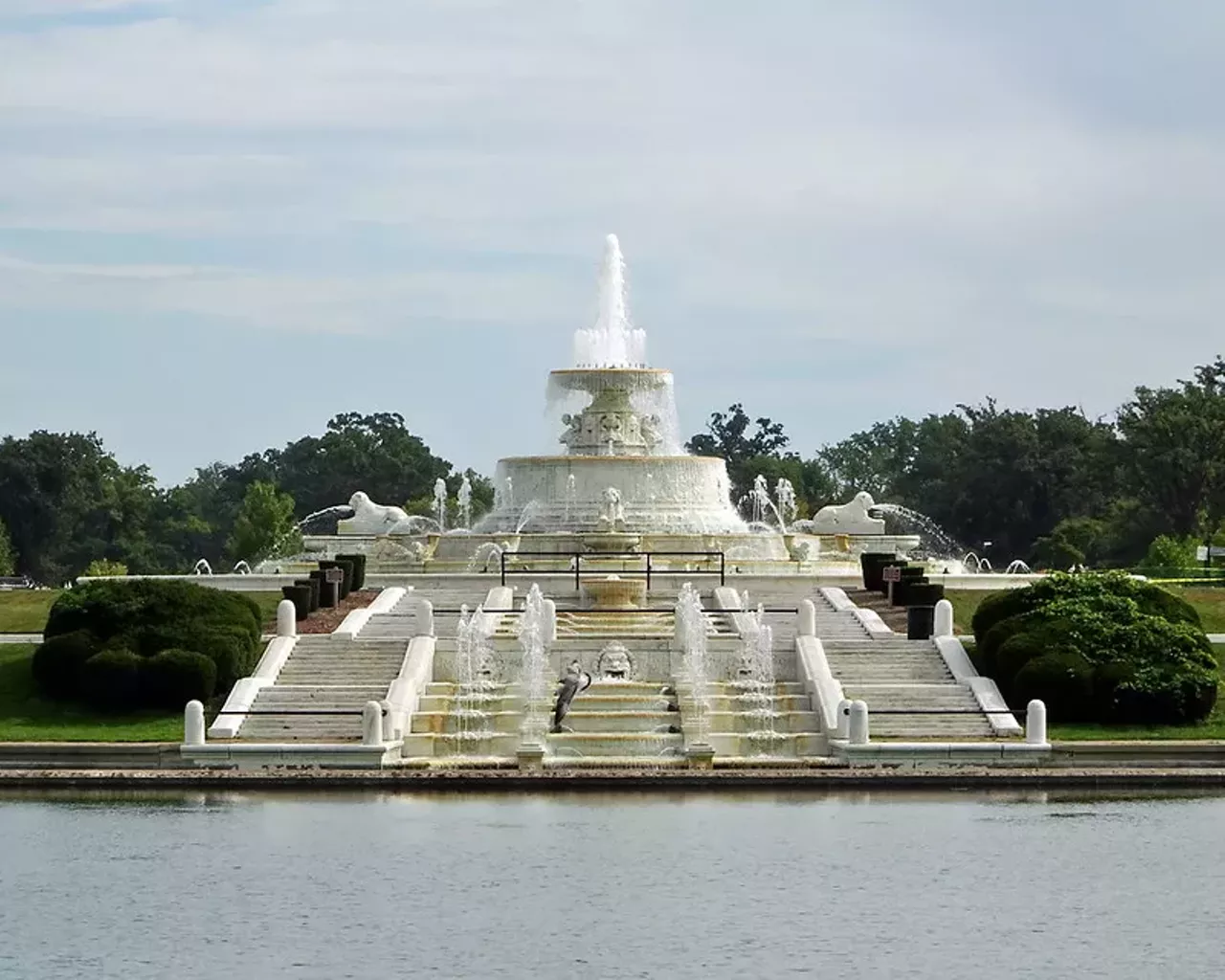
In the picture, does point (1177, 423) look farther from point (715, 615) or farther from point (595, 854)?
point (595, 854)

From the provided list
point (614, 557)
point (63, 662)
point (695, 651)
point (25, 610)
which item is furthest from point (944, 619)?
point (25, 610)

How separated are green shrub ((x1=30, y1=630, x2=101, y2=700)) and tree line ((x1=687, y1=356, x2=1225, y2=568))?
3572 centimetres

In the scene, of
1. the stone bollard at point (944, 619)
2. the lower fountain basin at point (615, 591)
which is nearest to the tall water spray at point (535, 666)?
the lower fountain basin at point (615, 591)

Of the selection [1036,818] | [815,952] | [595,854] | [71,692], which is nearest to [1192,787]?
[1036,818]

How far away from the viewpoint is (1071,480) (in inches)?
3831

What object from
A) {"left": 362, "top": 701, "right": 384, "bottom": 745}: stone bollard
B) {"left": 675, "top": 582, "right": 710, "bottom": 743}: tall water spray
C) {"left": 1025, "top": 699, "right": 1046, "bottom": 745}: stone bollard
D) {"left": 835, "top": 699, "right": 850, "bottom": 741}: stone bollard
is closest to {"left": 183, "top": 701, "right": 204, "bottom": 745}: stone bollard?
{"left": 362, "top": 701, "right": 384, "bottom": 745}: stone bollard

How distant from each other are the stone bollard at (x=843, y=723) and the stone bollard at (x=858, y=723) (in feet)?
1.62

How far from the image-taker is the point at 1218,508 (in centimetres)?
8869

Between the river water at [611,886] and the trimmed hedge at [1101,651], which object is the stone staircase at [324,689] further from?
the trimmed hedge at [1101,651]

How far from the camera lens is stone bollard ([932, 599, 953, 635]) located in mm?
44188

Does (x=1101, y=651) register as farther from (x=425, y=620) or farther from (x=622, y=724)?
(x=425, y=620)

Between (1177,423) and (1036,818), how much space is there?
185ft

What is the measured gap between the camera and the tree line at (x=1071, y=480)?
8719 centimetres

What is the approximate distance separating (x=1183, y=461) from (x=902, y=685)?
47704 mm
